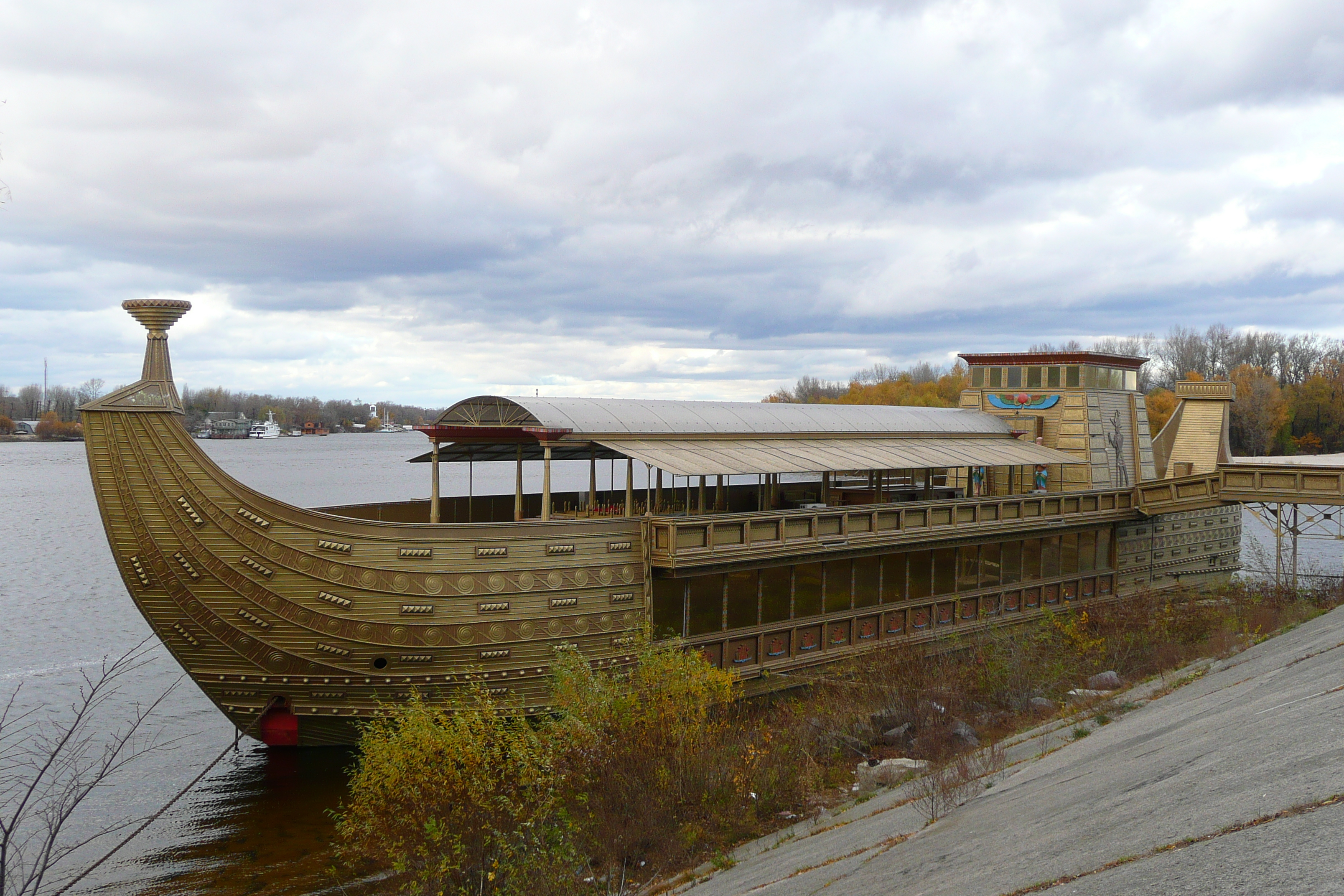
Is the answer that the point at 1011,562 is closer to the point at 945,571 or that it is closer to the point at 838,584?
the point at 945,571

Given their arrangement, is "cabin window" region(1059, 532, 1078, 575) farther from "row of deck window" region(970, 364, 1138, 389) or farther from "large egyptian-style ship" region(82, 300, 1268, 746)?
"row of deck window" region(970, 364, 1138, 389)

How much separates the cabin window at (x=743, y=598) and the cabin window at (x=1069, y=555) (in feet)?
39.6

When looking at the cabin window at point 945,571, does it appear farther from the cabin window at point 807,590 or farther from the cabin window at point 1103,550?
the cabin window at point 1103,550

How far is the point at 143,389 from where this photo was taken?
1567cm

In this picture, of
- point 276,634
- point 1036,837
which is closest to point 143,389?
point 276,634

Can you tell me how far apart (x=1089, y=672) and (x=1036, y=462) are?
852 cm

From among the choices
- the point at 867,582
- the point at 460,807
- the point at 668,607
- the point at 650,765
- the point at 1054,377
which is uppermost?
the point at 1054,377

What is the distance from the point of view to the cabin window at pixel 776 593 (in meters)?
20.0

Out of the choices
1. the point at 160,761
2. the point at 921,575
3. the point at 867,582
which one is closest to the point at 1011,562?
the point at 921,575

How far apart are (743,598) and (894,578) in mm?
5110

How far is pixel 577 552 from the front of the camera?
17328mm

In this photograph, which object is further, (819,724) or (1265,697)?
(819,724)

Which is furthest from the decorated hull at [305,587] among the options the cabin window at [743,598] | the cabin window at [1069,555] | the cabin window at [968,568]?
the cabin window at [1069,555]

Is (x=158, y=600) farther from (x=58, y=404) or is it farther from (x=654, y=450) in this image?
(x=58, y=404)
